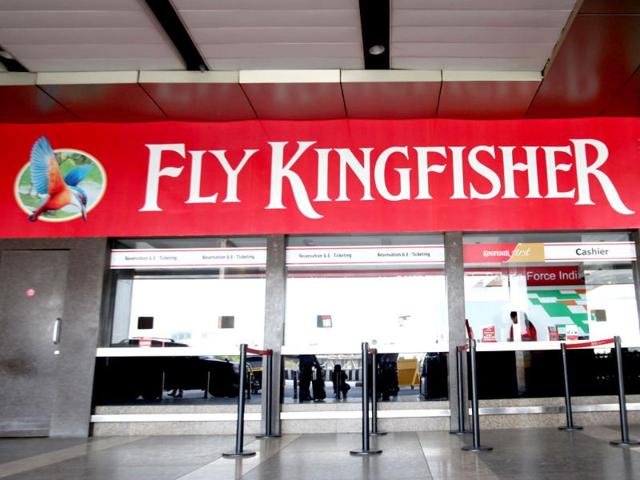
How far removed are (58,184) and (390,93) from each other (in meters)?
4.04

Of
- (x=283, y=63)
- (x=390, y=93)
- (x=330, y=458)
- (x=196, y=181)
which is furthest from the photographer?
(x=196, y=181)

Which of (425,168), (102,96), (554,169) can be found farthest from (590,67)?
(102,96)

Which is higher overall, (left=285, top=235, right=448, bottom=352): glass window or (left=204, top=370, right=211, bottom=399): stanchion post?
(left=285, top=235, right=448, bottom=352): glass window

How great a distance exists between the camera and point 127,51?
561 cm

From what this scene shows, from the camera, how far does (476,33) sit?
5297 mm

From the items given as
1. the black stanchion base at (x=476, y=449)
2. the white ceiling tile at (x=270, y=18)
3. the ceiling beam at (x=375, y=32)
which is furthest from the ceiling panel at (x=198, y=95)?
the black stanchion base at (x=476, y=449)

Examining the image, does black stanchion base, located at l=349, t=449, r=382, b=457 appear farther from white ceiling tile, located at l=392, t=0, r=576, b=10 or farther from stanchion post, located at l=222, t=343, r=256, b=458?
white ceiling tile, located at l=392, t=0, r=576, b=10

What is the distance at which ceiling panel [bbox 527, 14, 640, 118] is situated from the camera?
4.91 meters

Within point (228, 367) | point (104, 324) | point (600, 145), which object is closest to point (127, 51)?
point (104, 324)

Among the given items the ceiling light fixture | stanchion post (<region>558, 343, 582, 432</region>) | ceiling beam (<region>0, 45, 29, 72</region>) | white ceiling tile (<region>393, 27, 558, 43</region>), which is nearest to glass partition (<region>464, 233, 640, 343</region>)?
stanchion post (<region>558, 343, 582, 432</region>)

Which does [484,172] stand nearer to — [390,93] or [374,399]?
[390,93]

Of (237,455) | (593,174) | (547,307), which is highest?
(593,174)

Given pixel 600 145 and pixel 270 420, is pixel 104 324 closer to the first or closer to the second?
pixel 270 420

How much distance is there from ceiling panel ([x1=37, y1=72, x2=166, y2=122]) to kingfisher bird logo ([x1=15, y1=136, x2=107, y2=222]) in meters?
0.55
